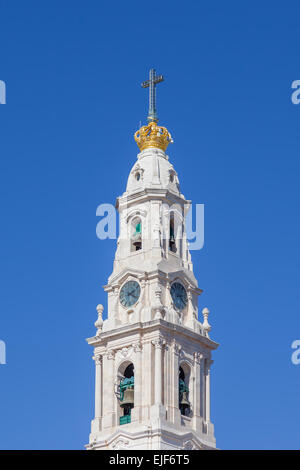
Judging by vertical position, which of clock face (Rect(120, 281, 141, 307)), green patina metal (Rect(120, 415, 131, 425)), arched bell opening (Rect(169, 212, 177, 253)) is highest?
arched bell opening (Rect(169, 212, 177, 253))

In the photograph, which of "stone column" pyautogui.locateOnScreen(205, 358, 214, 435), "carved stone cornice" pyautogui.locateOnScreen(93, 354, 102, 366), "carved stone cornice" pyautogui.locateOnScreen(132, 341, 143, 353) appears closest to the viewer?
"carved stone cornice" pyautogui.locateOnScreen(132, 341, 143, 353)

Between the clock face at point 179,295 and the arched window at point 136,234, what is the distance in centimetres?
430

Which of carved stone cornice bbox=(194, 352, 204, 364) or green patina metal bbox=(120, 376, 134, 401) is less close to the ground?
carved stone cornice bbox=(194, 352, 204, 364)

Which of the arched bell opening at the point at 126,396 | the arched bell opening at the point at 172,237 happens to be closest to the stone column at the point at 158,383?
the arched bell opening at the point at 126,396

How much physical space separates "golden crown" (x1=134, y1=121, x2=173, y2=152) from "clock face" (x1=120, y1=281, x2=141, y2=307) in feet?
40.2

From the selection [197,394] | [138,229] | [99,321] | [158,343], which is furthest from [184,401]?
[138,229]

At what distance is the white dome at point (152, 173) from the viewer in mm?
108125

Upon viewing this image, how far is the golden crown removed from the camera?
361 feet

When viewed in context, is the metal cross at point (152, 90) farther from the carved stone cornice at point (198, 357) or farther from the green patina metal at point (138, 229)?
the carved stone cornice at point (198, 357)

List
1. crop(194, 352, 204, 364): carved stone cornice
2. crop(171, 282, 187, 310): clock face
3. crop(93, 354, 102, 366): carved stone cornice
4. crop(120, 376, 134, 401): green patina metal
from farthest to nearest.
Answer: crop(171, 282, 187, 310): clock face, crop(93, 354, 102, 366): carved stone cornice, crop(194, 352, 204, 364): carved stone cornice, crop(120, 376, 134, 401): green patina metal

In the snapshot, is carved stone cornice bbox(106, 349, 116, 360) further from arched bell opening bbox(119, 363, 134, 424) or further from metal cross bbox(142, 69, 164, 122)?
metal cross bbox(142, 69, 164, 122)

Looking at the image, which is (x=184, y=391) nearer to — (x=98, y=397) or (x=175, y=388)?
(x=175, y=388)

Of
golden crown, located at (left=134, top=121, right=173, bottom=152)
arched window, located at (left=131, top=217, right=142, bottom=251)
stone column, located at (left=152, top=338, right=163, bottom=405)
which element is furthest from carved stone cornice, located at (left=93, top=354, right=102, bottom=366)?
golden crown, located at (left=134, top=121, right=173, bottom=152)
